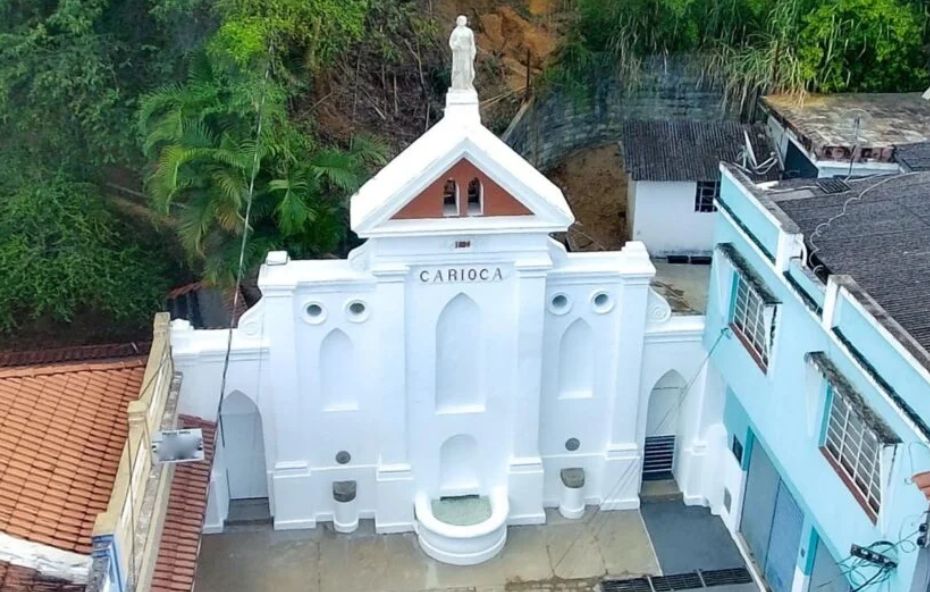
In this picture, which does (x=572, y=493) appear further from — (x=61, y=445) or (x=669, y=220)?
(x=61, y=445)

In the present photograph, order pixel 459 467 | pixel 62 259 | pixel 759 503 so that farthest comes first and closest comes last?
pixel 62 259, pixel 459 467, pixel 759 503

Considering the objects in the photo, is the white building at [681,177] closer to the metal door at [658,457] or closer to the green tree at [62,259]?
the metal door at [658,457]

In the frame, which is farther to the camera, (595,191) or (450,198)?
(595,191)

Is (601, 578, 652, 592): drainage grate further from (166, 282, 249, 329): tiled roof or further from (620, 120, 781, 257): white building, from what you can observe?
(166, 282, 249, 329): tiled roof

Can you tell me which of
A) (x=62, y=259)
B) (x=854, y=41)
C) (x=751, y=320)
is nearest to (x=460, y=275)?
(x=751, y=320)

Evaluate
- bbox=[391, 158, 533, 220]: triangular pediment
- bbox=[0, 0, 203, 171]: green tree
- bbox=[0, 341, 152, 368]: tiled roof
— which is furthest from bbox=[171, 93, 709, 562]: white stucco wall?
bbox=[0, 0, 203, 171]: green tree

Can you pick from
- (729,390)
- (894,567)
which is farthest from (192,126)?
(894,567)
